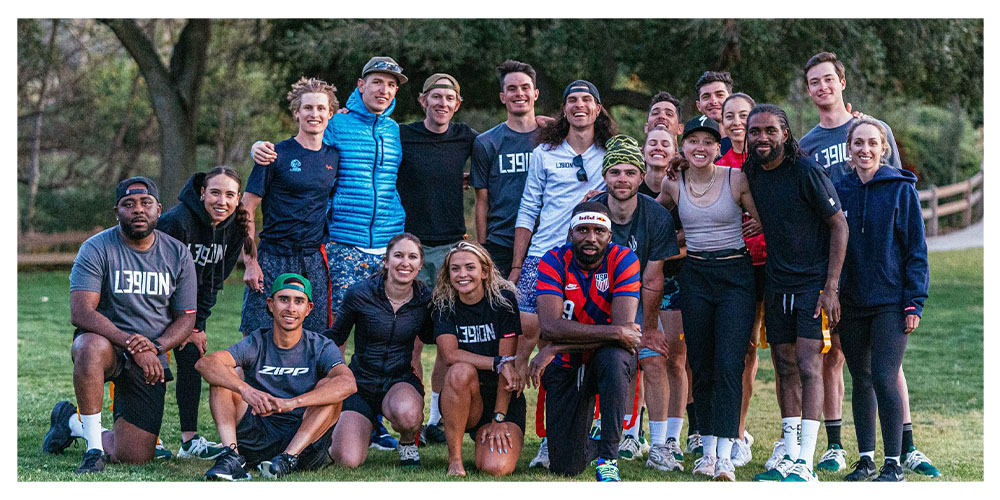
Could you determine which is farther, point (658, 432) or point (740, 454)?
point (740, 454)

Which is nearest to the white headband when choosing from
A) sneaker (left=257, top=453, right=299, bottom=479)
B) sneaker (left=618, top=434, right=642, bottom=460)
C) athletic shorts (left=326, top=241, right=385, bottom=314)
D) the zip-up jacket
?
the zip-up jacket

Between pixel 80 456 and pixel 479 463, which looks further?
pixel 80 456

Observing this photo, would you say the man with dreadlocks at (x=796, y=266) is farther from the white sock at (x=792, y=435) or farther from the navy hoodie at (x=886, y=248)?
the navy hoodie at (x=886, y=248)

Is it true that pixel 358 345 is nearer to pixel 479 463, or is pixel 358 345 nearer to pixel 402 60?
pixel 479 463

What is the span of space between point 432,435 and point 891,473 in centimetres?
281

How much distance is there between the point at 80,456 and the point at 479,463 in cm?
239

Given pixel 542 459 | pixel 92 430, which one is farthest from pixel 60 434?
pixel 542 459

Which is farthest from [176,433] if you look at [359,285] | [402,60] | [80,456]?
[402,60]

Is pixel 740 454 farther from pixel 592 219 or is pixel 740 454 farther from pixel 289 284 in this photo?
pixel 289 284

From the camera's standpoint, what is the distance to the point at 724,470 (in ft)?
17.2

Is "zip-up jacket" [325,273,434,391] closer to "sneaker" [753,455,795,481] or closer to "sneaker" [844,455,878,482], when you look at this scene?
"sneaker" [753,455,795,481]

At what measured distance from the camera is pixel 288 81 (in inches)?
642

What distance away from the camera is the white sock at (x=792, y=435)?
526 centimetres

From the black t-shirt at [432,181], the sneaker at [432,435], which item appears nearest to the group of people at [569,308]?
the sneaker at [432,435]
